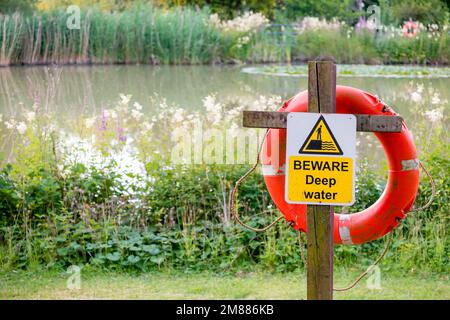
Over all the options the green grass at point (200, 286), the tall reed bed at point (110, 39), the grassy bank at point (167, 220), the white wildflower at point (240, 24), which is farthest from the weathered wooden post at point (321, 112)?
the white wildflower at point (240, 24)

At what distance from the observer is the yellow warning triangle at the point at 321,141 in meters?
2.89

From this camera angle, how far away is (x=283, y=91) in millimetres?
13914

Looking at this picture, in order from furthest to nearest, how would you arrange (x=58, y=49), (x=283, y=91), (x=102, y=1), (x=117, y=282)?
(x=102, y=1)
(x=58, y=49)
(x=283, y=91)
(x=117, y=282)

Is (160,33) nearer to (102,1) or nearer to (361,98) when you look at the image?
(102,1)

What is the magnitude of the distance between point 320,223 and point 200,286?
1702 millimetres

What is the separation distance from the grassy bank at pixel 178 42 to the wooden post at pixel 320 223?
15740 millimetres

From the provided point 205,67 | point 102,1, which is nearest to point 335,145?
point 205,67

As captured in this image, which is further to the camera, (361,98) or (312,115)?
(361,98)

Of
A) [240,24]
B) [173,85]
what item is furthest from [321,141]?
[240,24]

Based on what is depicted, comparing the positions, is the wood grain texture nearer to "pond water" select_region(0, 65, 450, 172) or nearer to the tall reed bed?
"pond water" select_region(0, 65, 450, 172)

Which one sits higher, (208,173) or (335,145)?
(335,145)

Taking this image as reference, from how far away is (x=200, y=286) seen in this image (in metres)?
4.52

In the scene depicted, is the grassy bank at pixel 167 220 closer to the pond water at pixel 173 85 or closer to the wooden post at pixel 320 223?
the wooden post at pixel 320 223

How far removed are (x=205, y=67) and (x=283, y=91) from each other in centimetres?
549
